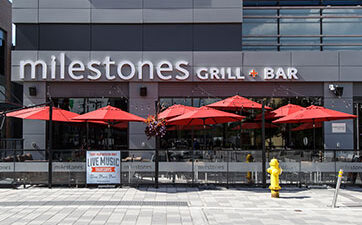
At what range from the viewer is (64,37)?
57.0 feet

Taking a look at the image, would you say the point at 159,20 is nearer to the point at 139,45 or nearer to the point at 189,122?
the point at 139,45

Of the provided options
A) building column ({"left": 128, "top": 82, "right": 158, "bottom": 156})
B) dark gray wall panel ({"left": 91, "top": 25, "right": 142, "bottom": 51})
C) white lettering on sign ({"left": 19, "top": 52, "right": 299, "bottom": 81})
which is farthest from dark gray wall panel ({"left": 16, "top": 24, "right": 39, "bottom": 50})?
building column ({"left": 128, "top": 82, "right": 158, "bottom": 156})

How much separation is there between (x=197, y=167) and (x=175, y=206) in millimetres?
2637

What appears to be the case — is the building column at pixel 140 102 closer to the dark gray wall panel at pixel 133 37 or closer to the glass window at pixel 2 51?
the dark gray wall panel at pixel 133 37

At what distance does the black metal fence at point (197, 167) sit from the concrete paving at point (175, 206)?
37cm

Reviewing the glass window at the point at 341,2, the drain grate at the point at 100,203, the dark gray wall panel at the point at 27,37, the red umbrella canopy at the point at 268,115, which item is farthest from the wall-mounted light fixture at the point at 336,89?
the dark gray wall panel at the point at 27,37

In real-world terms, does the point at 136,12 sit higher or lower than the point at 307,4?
lower

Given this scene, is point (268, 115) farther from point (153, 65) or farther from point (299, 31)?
point (299, 31)

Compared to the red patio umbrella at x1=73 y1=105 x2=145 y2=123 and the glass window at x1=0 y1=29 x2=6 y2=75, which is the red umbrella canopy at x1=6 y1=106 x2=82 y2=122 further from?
the glass window at x1=0 y1=29 x2=6 y2=75

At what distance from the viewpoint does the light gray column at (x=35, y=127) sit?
16734mm

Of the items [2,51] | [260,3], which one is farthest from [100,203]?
[2,51]

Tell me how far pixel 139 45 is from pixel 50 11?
4539 mm

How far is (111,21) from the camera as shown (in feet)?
56.8

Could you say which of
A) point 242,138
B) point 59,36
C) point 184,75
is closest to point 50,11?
point 59,36
